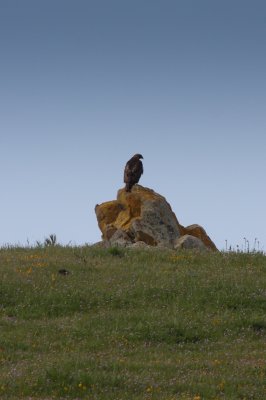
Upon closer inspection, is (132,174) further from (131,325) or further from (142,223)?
(131,325)

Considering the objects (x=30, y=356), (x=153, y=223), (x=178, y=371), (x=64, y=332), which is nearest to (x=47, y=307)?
(x=64, y=332)

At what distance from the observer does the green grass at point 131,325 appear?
13453 millimetres

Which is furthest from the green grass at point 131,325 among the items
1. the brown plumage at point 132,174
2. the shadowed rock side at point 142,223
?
the brown plumage at point 132,174

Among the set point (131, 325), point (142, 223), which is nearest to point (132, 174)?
point (142, 223)

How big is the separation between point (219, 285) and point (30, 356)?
8.18 metres

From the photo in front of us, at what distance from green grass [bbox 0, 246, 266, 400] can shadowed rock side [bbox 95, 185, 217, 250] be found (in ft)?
14.6

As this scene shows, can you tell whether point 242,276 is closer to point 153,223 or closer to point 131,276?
point 131,276

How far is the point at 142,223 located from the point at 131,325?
14.4 meters

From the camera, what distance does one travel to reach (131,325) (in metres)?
18.2

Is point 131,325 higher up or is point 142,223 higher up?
point 142,223

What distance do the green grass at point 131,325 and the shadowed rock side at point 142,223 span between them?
4448 millimetres

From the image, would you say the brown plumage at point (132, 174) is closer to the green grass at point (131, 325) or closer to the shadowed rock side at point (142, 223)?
the shadowed rock side at point (142, 223)

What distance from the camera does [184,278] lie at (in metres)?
23.2

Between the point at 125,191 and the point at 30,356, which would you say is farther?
the point at 125,191
